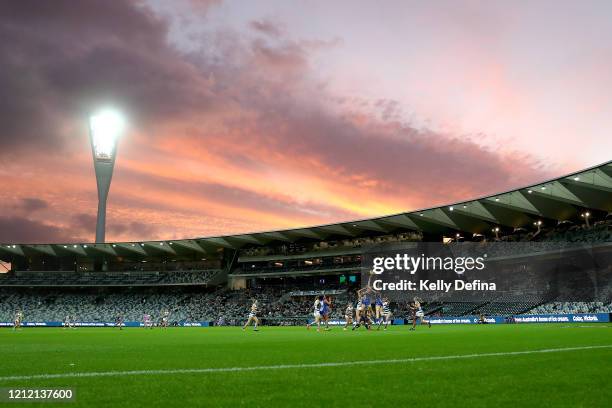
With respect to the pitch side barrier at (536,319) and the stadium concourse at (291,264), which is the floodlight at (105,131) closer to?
the stadium concourse at (291,264)

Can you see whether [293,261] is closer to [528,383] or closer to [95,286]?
[95,286]

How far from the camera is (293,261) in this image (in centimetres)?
8169

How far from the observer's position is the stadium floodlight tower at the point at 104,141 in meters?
83.1

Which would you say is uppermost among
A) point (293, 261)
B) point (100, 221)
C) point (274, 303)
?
point (100, 221)

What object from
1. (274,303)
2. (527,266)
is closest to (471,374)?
(527,266)

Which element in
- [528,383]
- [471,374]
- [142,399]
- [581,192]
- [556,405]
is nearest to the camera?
[556,405]

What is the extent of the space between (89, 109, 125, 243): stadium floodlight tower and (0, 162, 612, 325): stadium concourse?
10465 millimetres

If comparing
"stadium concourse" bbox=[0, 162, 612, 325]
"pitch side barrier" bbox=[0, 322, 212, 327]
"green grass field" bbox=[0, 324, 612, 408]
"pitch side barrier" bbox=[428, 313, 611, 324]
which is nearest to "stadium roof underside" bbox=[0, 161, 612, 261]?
"stadium concourse" bbox=[0, 162, 612, 325]

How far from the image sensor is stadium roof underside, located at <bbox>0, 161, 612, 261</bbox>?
46072 mm

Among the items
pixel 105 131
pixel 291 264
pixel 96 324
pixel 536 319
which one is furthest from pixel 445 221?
pixel 105 131

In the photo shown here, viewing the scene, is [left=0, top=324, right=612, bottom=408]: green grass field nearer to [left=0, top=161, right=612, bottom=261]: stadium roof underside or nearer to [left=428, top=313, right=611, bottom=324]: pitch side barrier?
[left=428, top=313, right=611, bottom=324]: pitch side barrier

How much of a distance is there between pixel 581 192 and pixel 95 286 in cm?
7486

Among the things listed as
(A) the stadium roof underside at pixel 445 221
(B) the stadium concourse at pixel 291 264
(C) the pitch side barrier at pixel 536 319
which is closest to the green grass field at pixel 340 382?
(C) the pitch side barrier at pixel 536 319

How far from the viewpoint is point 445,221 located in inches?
2320
